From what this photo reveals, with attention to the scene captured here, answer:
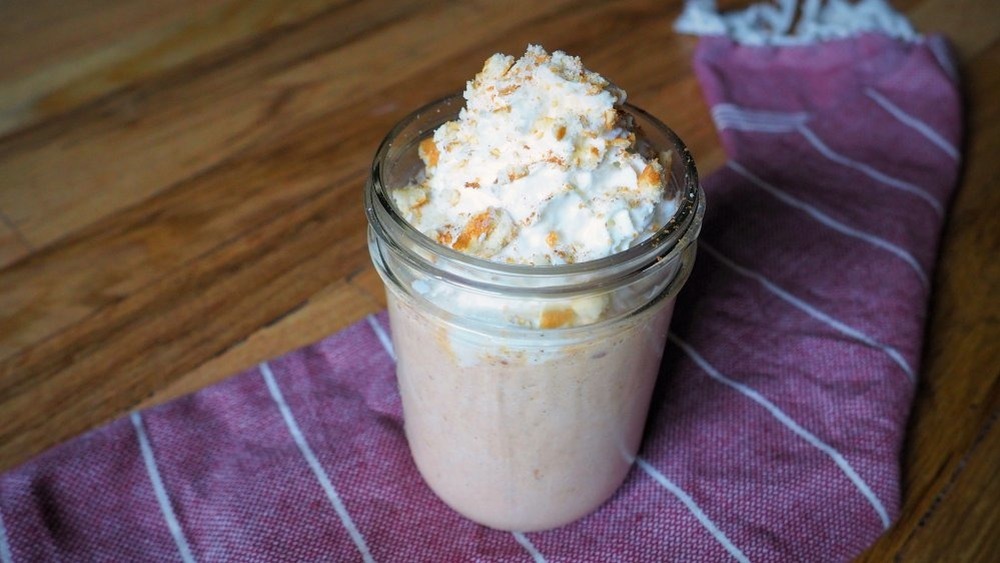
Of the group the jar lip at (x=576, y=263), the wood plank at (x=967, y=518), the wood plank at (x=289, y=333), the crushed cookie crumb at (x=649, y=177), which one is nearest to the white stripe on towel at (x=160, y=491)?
the wood plank at (x=289, y=333)

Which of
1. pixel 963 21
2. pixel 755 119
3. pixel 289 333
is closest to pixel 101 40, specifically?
pixel 289 333

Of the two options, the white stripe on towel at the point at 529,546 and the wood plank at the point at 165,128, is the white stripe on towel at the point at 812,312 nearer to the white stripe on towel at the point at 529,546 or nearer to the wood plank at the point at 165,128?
the white stripe on towel at the point at 529,546

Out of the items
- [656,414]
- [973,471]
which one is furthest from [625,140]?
[973,471]

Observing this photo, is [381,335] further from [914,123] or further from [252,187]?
[914,123]

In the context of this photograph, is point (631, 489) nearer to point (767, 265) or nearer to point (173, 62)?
point (767, 265)

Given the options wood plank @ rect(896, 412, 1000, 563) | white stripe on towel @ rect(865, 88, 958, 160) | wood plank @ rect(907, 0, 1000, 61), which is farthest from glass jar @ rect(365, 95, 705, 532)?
wood plank @ rect(907, 0, 1000, 61)

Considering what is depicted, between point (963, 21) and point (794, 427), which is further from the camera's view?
point (963, 21)
